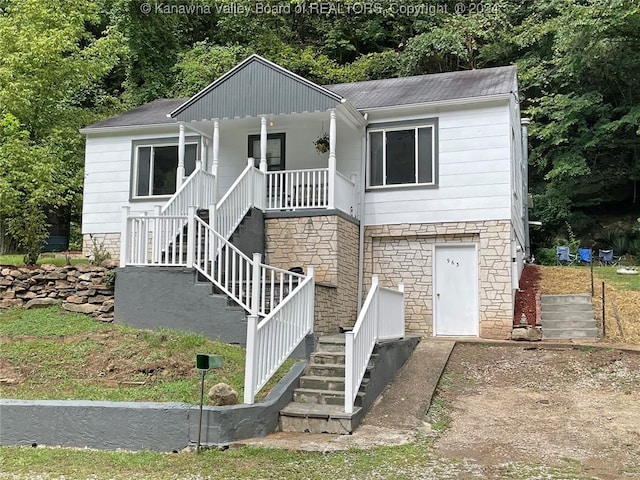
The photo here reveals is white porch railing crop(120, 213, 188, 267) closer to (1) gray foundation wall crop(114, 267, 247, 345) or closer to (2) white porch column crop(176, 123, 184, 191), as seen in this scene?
(1) gray foundation wall crop(114, 267, 247, 345)

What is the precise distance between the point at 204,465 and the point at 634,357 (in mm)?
7187

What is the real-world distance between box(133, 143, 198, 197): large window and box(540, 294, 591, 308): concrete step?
8566mm

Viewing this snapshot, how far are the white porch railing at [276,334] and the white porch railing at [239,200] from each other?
8.03 ft

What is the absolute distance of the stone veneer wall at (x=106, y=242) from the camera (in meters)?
14.7

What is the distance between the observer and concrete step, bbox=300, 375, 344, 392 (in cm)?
752

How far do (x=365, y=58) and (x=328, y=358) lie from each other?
62.7 ft

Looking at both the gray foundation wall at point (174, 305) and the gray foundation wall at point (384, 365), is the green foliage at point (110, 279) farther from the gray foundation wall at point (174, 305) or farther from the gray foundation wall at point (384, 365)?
the gray foundation wall at point (384, 365)

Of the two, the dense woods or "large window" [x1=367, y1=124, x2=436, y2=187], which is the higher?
the dense woods

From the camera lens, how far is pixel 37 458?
18.8 ft

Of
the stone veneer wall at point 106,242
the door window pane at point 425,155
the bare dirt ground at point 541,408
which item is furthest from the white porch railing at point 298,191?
the stone veneer wall at point 106,242

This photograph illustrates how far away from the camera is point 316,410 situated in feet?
22.9

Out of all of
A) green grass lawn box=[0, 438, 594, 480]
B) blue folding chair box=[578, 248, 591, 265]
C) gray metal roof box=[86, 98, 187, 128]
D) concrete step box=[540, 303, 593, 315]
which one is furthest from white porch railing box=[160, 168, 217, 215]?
blue folding chair box=[578, 248, 591, 265]

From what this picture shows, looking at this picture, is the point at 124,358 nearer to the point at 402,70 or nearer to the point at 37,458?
the point at 37,458

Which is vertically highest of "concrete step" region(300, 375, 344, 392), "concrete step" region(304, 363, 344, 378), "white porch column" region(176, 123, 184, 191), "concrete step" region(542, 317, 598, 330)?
"white porch column" region(176, 123, 184, 191)
